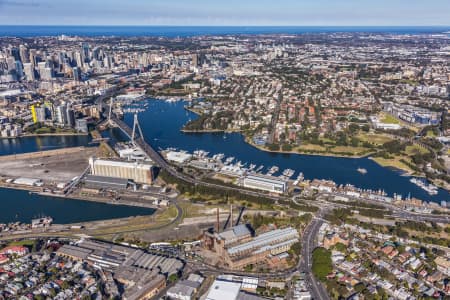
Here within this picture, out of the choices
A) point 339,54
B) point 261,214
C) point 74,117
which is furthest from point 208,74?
point 261,214

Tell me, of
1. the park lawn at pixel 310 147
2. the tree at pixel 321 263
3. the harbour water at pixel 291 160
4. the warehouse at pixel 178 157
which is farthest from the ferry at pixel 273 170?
the tree at pixel 321 263

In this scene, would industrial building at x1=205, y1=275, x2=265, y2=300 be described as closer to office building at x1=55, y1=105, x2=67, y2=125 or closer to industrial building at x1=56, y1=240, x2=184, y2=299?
industrial building at x1=56, y1=240, x2=184, y2=299

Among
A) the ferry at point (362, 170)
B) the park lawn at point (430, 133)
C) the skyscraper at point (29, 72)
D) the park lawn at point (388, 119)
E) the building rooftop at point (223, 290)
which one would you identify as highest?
the skyscraper at point (29, 72)

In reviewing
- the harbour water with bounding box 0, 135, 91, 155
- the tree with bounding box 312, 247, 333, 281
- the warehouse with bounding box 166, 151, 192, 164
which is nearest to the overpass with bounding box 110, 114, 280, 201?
the warehouse with bounding box 166, 151, 192, 164

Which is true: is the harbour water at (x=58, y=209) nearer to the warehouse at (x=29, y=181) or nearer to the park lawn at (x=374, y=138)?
the warehouse at (x=29, y=181)

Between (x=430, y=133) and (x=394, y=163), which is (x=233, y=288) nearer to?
(x=394, y=163)

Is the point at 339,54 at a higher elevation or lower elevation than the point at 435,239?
higher

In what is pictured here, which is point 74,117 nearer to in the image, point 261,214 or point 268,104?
point 268,104
